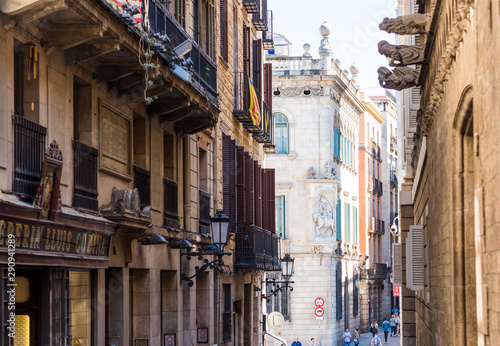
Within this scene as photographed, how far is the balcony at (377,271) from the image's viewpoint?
68875mm

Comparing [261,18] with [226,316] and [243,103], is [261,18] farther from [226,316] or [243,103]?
[226,316]

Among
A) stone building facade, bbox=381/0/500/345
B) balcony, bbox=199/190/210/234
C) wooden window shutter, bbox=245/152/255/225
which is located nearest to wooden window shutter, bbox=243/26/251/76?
wooden window shutter, bbox=245/152/255/225

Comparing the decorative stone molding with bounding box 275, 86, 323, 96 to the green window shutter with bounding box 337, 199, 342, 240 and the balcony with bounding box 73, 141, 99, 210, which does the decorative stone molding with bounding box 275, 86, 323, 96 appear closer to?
the green window shutter with bounding box 337, 199, 342, 240

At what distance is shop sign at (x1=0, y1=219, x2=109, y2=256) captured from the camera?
445 inches

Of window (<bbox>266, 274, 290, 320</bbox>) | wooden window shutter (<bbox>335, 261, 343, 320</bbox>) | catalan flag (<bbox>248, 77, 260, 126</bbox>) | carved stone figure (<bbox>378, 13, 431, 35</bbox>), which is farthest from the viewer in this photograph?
wooden window shutter (<bbox>335, 261, 343, 320</bbox>)

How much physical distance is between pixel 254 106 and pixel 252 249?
3982mm

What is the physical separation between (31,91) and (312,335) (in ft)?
132

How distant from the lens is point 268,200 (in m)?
33.8

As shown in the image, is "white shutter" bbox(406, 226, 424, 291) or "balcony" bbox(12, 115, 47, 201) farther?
"white shutter" bbox(406, 226, 424, 291)

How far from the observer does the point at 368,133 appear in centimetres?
7088

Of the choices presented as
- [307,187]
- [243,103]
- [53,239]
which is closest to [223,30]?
[243,103]

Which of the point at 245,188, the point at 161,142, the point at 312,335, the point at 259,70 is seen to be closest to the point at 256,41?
the point at 259,70

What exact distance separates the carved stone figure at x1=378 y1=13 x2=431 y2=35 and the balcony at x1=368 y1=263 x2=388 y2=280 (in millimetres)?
54278

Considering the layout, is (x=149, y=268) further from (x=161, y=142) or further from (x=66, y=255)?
(x=66, y=255)
